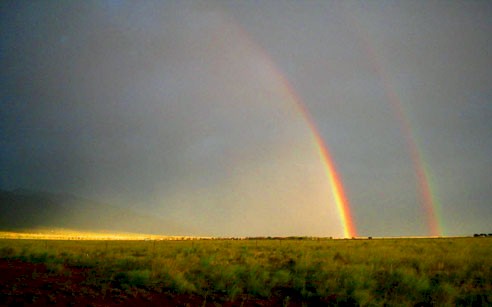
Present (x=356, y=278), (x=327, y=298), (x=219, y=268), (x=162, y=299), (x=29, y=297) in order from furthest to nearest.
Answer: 1. (x=219, y=268)
2. (x=356, y=278)
3. (x=327, y=298)
4. (x=162, y=299)
5. (x=29, y=297)

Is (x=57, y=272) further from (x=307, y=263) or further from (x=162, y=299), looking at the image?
(x=307, y=263)

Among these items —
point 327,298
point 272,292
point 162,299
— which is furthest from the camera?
point 272,292

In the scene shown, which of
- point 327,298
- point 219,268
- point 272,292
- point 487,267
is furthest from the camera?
point 487,267

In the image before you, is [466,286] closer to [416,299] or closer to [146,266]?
[416,299]

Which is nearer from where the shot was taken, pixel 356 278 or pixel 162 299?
pixel 162 299

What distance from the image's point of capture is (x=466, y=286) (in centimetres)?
1389

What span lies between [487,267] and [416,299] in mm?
8241

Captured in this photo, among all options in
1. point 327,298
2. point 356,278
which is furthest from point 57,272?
point 356,278

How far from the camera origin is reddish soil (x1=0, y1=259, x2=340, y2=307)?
31.7 feet

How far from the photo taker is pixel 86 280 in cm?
1298

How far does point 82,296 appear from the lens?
10391 mm

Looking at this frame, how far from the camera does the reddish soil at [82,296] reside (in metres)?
9.66

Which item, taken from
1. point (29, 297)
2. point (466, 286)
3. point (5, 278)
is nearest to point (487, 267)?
point (466, 286)

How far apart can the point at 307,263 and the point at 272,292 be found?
638 cm
